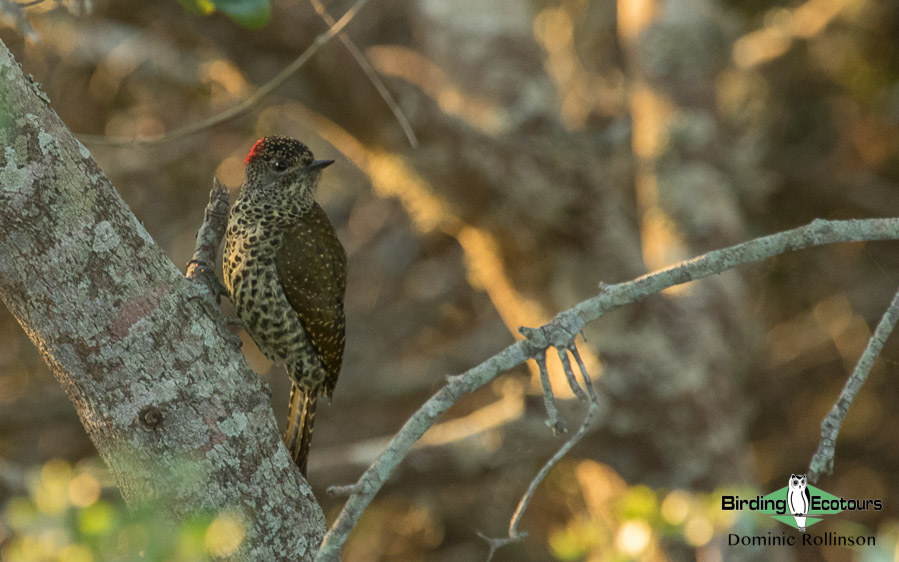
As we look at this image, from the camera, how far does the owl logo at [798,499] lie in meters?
2.44

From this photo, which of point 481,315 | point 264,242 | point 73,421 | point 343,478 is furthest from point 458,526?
point 264,242

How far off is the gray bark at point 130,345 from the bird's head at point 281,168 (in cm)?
133

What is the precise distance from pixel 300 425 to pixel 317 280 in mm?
550

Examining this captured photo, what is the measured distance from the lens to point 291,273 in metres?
3.22

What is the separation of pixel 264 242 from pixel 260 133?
3215 mm

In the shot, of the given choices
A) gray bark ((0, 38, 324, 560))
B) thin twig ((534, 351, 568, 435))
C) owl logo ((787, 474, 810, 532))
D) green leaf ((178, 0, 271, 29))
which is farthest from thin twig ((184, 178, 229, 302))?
owl logo ((787, 474, 810, 532))

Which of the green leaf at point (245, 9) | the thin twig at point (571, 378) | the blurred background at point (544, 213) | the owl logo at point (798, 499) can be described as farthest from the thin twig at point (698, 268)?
the blurred background at point (544, 213)

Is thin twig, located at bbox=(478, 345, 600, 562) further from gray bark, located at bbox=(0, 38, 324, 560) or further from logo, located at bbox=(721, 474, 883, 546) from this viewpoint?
logo, located at bbox=(721, 474, 883, 546)

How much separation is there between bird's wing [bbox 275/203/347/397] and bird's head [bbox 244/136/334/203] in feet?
0.34

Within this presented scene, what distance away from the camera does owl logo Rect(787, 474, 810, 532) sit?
2.44 m

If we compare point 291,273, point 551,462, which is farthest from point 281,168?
point 551,462

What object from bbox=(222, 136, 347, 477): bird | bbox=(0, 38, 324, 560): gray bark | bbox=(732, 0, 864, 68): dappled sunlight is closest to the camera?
A: bbox=(0, 38, 324, 560): gray bark

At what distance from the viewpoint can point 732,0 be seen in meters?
6.89

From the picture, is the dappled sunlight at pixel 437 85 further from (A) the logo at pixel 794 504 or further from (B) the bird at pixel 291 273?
(A) the logo at pixel 794 504
